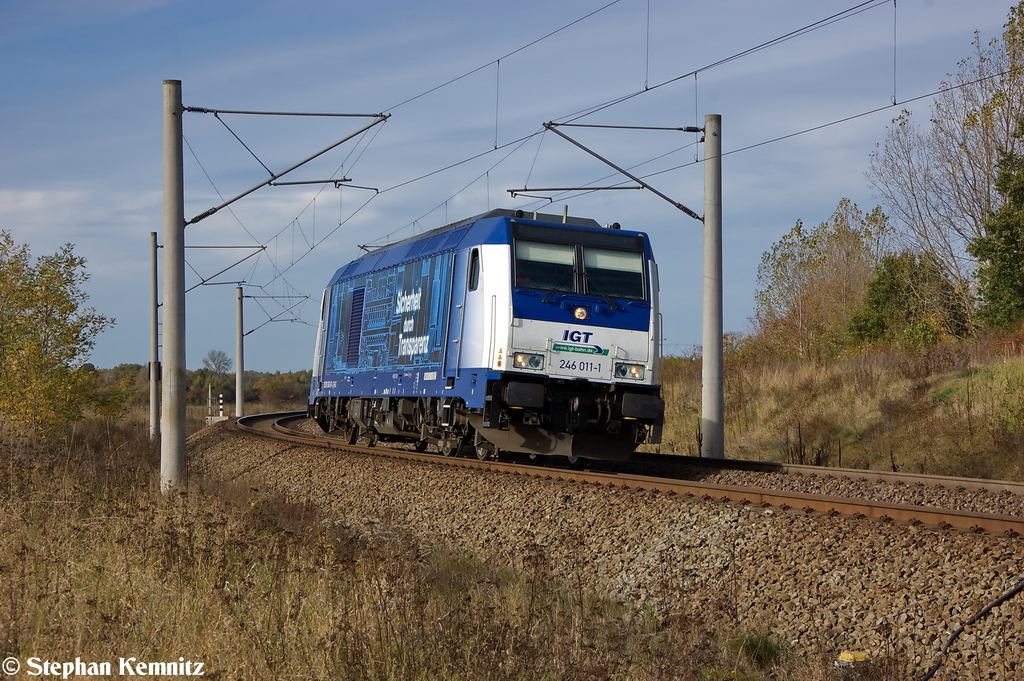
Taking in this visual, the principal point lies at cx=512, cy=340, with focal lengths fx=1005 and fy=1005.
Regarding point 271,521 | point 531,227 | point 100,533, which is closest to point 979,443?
point 531,227

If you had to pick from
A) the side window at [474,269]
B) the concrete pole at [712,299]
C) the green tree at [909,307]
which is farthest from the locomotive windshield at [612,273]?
the green tree at [909,307]

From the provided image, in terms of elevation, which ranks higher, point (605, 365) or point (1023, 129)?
point (1023, 129)

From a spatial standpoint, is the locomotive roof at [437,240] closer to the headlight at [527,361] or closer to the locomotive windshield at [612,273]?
the locomotive windshield at [612,273]

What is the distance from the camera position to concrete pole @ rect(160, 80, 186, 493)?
12820mm

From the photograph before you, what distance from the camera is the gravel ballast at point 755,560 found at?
6.36 m

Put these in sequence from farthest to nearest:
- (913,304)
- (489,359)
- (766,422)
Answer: (913,304)
(766,422)
(489,359)

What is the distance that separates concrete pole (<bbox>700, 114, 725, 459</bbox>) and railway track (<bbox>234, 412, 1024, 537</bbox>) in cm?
137

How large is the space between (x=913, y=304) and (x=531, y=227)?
22.8 meters

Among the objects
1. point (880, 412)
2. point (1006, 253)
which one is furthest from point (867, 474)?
point (1006, 253)

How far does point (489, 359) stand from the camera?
1408 cm

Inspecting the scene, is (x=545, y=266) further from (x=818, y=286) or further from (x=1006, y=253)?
(x=818, y=286)

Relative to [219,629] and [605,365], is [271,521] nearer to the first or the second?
[219,629]

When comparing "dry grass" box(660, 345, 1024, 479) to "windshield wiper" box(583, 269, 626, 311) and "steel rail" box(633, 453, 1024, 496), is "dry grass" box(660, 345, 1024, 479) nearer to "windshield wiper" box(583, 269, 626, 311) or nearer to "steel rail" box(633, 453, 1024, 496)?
"steel rail" box(633, 453, 1024, 496)

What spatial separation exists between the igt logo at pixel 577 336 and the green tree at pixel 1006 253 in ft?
52.5
